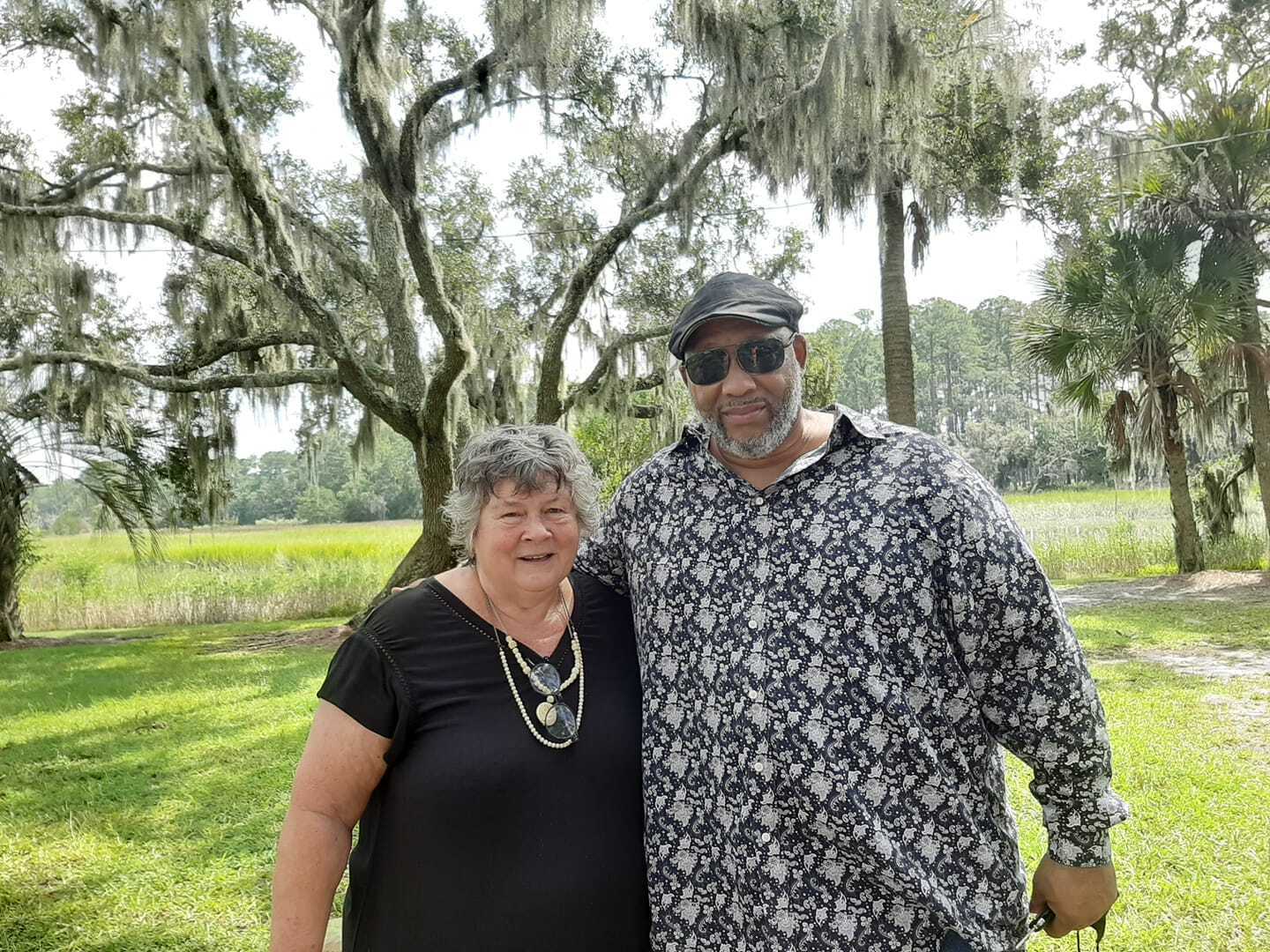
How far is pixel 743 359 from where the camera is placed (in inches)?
73.2

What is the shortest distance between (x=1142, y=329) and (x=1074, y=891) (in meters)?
12.4

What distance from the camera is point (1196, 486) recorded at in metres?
15.8

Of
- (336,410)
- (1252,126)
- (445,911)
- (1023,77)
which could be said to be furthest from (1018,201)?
(445,911)

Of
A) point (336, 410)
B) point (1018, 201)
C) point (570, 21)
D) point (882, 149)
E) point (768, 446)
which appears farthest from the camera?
point (336, 410)

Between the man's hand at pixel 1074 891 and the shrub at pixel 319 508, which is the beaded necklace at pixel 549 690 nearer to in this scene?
the man's hand at pixel 1074 891

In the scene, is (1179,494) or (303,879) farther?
(1179,494)

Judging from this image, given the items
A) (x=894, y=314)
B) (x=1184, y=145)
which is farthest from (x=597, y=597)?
(x=1184, y=145)

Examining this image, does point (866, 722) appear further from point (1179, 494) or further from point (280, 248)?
point (1179, 494)

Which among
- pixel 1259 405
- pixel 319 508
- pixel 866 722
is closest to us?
pixel 866 722

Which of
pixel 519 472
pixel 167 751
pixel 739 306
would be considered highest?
pixel 739 306

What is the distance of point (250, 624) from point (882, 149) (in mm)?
10680

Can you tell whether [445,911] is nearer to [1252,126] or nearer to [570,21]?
[570,21]

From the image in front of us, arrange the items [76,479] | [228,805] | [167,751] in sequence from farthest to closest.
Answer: [76,479], [167,751], [228,805]

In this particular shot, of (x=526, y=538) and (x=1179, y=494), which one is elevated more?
(x=526, y=538)
